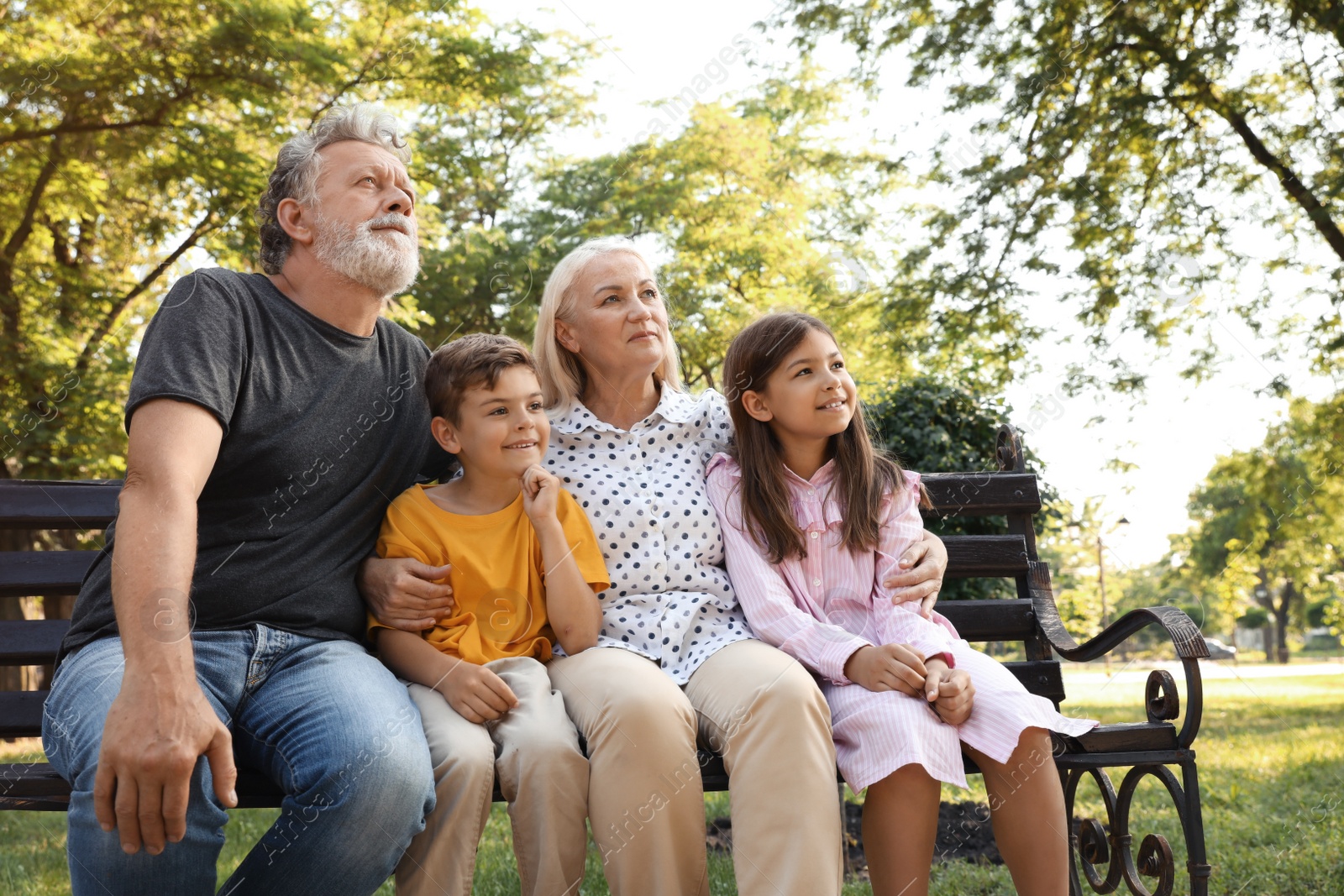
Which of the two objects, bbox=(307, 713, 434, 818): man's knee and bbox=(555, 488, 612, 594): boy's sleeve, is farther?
bbox=(555, 488, 612, 594): boy's sleeve

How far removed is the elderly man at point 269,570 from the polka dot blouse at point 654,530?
413mm

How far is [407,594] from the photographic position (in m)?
2.29

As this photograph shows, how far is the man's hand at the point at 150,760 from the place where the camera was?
5.54 feet

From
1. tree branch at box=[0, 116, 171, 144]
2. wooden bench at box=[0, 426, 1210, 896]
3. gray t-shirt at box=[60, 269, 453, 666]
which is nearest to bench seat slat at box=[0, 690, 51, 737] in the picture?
wooden bench at box=[0, 426, 1210, 896]

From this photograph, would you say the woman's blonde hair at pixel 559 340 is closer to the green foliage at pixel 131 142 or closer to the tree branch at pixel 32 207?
the green foliage at pixel 131 142

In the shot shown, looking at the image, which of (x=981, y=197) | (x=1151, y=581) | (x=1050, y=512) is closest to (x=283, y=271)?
(x=1050, y=512)

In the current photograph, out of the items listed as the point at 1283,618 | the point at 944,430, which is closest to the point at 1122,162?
the point at 944,430

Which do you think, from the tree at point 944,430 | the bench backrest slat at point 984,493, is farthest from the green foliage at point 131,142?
the bench backrest slat at point 984,493

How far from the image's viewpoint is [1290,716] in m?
9.28

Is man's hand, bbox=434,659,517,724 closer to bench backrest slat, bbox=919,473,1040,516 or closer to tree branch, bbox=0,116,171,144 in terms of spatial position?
bench backrest slat, bbox=919,473,1040,516

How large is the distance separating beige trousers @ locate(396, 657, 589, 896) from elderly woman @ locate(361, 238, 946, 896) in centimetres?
4

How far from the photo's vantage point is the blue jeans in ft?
5.88

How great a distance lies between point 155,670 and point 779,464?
1579 millimetres

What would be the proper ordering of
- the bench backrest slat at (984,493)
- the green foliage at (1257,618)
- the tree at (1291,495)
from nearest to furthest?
the bench backrest slat at (984,493) → the tree at (1291,495) → the green foliage at (1257,618)
